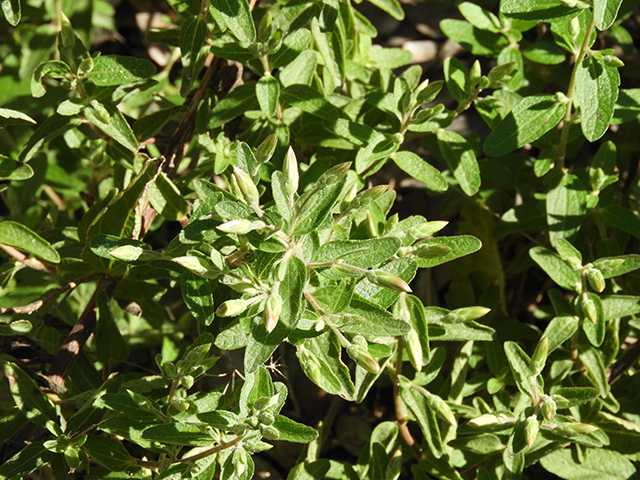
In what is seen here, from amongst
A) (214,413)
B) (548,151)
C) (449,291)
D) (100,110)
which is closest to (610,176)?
(548,151)

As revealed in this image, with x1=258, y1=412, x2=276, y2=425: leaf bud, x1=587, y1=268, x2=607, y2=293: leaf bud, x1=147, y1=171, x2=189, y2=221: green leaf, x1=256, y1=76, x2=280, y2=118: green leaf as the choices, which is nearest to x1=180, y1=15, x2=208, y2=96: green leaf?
x1=256, y1=76, x2=280, y2=118: green leaf

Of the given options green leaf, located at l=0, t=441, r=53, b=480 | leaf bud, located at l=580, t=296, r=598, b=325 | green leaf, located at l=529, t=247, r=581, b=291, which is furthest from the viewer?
green leaf, located at l=529, t=247, r=581, b=291

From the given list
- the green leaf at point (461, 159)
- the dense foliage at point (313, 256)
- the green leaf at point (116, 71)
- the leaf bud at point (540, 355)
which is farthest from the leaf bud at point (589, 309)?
the green leaf at point (116, 71)

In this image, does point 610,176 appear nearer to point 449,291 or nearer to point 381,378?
point 449,291

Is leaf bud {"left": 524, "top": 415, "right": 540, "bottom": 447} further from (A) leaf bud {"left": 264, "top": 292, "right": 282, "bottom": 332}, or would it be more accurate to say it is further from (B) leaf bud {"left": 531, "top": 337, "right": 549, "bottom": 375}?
(A) leaf bud {"left": 264, "top": 292, "right": 282, "bottom": 332}

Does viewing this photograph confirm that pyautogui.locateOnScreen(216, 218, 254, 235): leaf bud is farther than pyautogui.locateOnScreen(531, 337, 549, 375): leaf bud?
No

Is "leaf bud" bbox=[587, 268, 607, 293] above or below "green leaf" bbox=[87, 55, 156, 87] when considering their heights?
below
